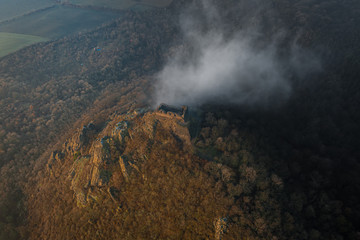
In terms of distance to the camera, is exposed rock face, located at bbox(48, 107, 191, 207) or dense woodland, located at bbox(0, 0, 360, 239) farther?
exposed rock face, located at bbox(48, 107, 191, 207)

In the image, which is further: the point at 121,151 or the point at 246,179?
the point at 121,151

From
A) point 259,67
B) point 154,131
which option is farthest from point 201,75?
point 154,131

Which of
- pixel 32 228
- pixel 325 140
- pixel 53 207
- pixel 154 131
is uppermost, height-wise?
pixel 154 131

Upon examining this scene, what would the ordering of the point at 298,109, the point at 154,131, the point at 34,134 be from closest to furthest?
the point at 154,131, the point at 298,109, the point at 34,134

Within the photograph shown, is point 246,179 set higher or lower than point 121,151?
higher

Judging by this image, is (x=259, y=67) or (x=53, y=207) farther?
(x=259, y=67)

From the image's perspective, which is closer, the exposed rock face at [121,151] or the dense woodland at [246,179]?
the dense woodland at [246,179]

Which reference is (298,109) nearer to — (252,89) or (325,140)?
(325,140)

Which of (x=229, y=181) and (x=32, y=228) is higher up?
(x=229, y=181)
